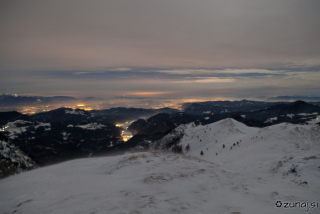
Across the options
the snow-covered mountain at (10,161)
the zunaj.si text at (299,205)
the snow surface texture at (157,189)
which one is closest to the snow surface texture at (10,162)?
the snow-covered mountain at (10,161)

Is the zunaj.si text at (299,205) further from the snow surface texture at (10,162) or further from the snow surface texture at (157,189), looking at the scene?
the snow surface texture at (10,162)

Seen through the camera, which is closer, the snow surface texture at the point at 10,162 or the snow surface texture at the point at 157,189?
the snow surface texture at the point at 157,189

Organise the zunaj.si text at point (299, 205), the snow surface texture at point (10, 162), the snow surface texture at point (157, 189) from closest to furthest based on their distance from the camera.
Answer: the snow surface texture at point (157, 189) → the zunaj.si text at point (299, 205) → the snow surface texture at point (10, 162)

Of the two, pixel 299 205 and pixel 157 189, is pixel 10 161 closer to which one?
pixel 157 189

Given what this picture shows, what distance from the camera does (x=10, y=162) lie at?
29.4 meters

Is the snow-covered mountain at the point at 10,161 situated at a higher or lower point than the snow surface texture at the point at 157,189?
lower

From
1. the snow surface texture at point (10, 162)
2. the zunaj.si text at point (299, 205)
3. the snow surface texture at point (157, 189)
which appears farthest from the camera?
the snow surface texture at point (10, 162)

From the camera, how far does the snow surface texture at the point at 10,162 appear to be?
27.2 meters

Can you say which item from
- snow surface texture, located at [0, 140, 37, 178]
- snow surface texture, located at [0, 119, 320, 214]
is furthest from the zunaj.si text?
snow surface texture, located at [0, 140, 37, 178]

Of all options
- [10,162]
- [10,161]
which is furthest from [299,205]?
[10,161]

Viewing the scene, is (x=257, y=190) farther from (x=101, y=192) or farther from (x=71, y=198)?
(x=71, y=198)

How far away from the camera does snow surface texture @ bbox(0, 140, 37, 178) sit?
1072 inches

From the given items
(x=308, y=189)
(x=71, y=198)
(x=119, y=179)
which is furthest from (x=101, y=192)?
(x=308, y=189)

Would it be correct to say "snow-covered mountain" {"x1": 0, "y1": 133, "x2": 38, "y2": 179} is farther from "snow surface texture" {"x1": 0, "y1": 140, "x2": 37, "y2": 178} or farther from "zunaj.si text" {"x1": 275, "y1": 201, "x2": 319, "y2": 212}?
"zunaj.si text" {"x1": 275, "y1": 201, "x2": 319, "y2": 212}
